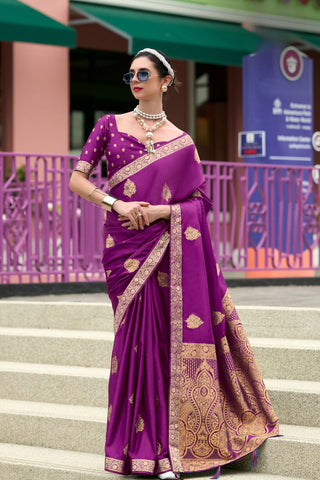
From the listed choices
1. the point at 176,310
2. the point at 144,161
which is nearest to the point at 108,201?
the point at 144,161

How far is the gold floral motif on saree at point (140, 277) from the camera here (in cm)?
381

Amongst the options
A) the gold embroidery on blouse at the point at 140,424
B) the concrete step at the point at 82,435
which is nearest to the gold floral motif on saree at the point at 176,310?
the gold embroidery on blouse at the point at 140,424

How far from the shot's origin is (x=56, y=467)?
4191mm

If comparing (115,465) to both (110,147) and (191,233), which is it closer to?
(191,233)

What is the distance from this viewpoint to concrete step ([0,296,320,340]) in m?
5.26

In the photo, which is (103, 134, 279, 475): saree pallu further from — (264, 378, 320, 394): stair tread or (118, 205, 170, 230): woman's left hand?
(264, 378, 320, 394): stair tread

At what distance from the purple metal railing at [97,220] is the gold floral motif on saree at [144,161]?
352 cm

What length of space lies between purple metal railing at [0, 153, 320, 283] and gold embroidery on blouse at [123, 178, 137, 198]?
11.7 feet

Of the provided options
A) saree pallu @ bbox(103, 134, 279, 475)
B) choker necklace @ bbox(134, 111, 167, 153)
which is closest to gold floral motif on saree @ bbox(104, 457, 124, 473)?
saree pallu @ bbox(103, 134, 279, 475)

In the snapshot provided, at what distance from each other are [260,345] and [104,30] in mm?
8132

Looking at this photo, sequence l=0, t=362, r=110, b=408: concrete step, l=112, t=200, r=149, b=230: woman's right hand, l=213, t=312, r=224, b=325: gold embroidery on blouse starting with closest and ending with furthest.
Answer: l=112, t=200, r=149, b=230: woman's right hand, l=213, t=312, r=224, b=325: gold embroidery on blouse, l=0, t=362, r=110, b=408: concrete step

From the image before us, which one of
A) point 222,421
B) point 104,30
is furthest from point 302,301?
point 104,30

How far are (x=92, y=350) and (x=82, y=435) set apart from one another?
0.85 m

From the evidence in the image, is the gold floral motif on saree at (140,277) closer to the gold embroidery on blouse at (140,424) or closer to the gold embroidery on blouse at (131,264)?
the gold embroidery on blouse at (131,264)
